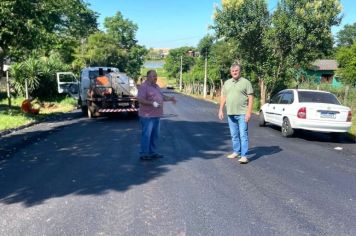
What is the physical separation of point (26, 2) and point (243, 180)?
12.2 meters

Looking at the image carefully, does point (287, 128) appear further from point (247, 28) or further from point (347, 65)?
point (347, 65)

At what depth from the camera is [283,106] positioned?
13.5 meters

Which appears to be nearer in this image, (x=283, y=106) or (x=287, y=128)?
(x=287, y=128)

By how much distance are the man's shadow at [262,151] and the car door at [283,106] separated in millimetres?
2774

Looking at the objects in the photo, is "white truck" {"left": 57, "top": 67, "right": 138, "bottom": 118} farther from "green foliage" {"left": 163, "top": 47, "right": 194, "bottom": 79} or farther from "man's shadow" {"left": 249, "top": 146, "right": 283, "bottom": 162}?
"green foliage" {"left": 163, "top": 47, "right": 194, "bottom": 79}

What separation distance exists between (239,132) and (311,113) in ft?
14.5

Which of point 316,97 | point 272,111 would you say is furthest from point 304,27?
point 316,97

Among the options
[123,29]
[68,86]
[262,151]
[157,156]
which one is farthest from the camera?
[123,29]

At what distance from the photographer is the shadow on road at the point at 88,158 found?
21.2 feet

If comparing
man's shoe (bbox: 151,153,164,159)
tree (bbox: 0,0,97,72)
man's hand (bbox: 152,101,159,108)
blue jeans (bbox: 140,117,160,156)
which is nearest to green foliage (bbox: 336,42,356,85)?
tree (bbox: 0,0,97,72)

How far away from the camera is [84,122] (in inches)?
640

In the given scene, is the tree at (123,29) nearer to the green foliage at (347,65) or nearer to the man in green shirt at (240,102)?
the green foliage at (347,65)

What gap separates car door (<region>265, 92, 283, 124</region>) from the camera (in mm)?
14250

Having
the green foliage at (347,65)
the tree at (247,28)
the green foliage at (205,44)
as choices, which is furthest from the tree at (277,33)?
the green foliage at (205,44)
